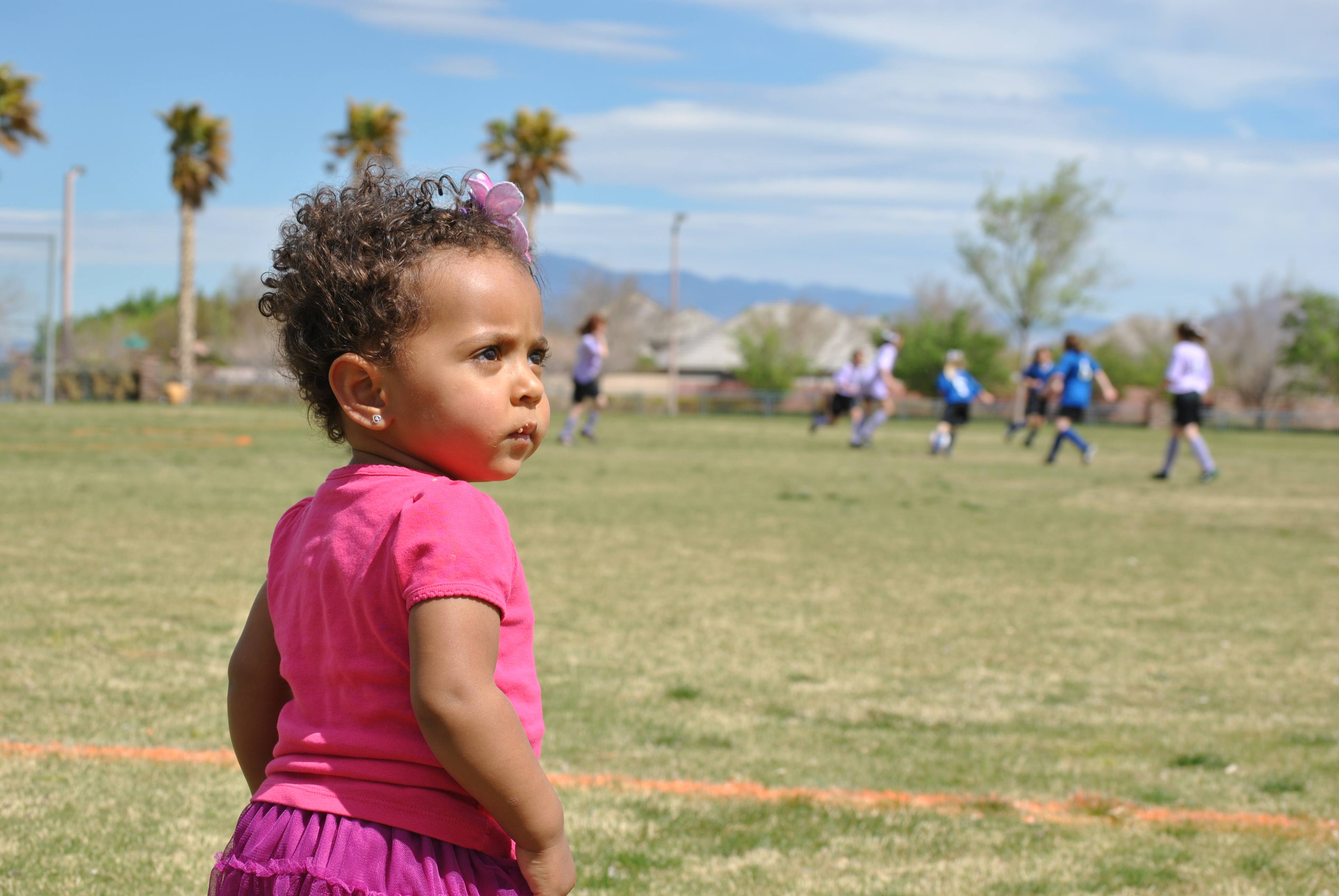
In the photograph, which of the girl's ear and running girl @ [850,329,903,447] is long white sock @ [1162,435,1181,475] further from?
the girl's ear

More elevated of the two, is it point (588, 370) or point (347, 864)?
point (347, 864)

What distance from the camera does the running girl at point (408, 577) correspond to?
1664 mm

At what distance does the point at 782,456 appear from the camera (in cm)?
2088

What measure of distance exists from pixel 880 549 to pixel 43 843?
7591 mm

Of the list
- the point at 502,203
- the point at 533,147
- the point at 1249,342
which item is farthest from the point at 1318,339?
the point at 502,203

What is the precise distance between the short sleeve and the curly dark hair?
0.77 ft

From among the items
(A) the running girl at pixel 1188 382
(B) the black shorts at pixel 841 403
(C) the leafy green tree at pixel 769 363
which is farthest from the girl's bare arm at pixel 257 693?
(C) the leafy green tree at pixel 769 363

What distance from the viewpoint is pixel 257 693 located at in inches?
79.7

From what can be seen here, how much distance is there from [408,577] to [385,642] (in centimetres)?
12

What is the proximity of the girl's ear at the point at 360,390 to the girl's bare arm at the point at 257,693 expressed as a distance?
1.21ft

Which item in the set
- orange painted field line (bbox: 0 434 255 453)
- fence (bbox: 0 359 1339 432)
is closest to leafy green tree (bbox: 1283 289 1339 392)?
fence (bbox: 0 359 1339 432)

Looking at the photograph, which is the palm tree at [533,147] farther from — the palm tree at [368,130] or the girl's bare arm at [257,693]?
→ the girl's bare arm at [257,693]

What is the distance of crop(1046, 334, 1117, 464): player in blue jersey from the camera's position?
803 inches

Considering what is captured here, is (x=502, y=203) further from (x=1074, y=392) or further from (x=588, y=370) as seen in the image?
(x=1074, y=392)
